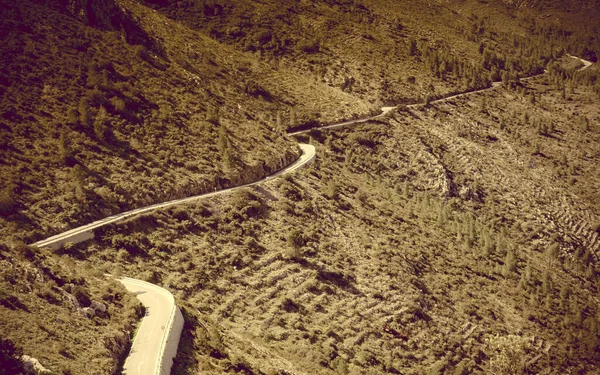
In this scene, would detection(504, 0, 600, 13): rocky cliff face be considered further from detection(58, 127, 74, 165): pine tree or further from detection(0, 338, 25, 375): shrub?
detection(0, 338, 25, 375): shrub

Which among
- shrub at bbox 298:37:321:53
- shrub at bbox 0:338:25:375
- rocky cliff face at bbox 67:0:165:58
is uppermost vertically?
rocky cliff face at bbox 67:0:165:58

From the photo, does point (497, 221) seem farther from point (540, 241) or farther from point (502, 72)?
point (502, 72)

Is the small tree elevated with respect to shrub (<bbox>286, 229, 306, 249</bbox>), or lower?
elevated

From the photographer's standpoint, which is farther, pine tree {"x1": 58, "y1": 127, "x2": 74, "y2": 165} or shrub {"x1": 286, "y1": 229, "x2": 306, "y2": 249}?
shrub {"x1": 286, "y1": 229, "x2": 306, "y2": 249}

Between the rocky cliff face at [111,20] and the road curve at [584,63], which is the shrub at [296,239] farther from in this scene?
the road curve at [584,63]

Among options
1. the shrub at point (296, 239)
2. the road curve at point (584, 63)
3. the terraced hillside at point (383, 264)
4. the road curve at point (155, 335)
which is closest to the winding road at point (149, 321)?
the road curve at point (155, 335)

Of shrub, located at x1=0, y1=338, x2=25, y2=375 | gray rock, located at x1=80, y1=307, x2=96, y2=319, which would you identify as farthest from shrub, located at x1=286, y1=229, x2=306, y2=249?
shrub, located at x1=0, y1=338, x2=25, y2=375
